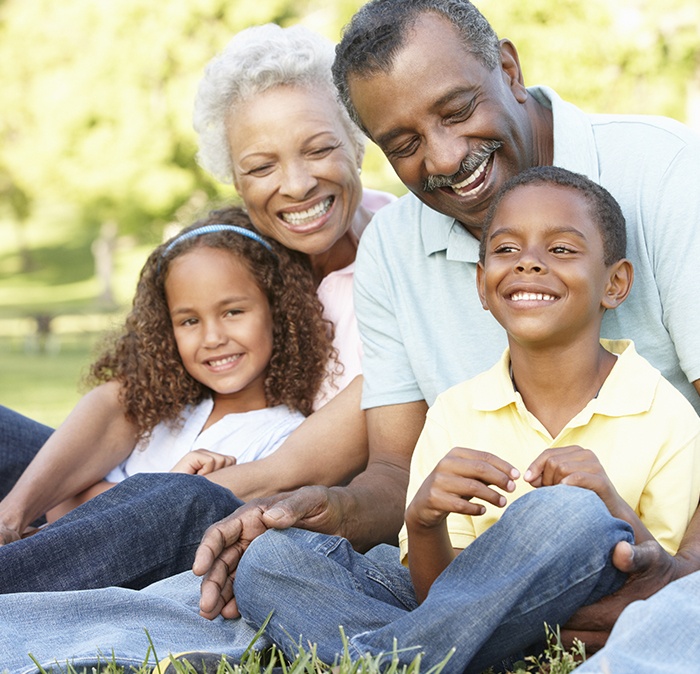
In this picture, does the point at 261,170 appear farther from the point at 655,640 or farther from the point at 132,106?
the point at 132,106

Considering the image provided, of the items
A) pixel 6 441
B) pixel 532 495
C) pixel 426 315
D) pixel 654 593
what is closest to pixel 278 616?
pixel 532 495

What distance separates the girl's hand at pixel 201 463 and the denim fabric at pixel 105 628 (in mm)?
836

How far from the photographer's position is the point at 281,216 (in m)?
3.99

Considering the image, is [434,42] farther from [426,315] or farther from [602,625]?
[602,625]

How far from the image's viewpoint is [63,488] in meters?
3.86

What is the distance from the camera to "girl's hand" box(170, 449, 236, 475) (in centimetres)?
365

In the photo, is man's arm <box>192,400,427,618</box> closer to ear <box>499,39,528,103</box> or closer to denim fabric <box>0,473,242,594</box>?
denim fabric <box>0,473,242,594</box>

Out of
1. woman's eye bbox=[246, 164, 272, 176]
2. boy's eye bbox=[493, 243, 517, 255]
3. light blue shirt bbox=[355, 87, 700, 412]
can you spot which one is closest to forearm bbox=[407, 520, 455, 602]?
boy's eye bbox=[493, 243, 517, 255]

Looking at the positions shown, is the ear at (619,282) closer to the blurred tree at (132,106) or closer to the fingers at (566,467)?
the fingers at (566,467)

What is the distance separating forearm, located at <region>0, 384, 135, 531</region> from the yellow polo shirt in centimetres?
153

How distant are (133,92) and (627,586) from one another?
16046 mm

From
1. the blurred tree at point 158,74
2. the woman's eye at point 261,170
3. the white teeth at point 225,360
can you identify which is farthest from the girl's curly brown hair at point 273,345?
the blurred tree at point 158,74

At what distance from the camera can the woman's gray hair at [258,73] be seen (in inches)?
153

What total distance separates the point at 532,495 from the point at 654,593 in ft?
1.11
